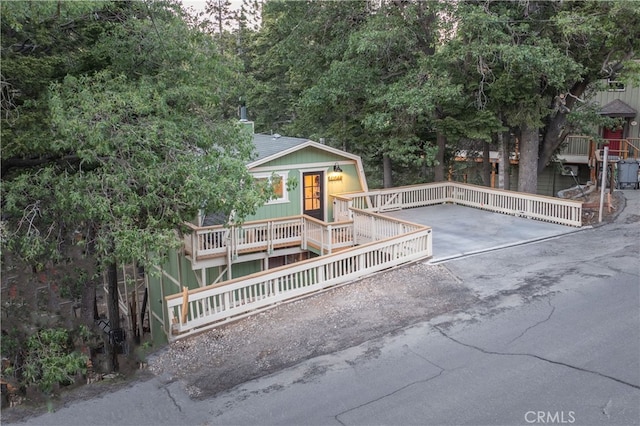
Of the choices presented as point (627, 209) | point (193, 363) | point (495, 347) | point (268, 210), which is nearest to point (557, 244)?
point (627, 209)

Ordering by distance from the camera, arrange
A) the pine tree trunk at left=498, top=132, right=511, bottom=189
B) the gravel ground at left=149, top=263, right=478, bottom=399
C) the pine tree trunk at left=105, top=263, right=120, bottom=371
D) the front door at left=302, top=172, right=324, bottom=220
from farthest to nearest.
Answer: the pine tree trunk at left=498, top=132, right=511, bottom=189
the front door at left=302, top=172, right=324, bottom=220
the pine tree trunk at left=105, top=263, right=120, bottom=371
the gravel ground at left=149, top=263, right=478, bottom=399

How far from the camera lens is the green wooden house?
14398mm

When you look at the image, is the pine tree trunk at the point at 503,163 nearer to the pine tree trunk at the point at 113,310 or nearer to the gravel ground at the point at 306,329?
the gravel ground at the point at 306,329

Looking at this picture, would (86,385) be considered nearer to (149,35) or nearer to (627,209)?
(149,35)

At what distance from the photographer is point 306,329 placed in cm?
945

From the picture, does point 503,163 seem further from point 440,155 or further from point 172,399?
point 172,399

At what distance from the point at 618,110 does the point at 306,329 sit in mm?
21400

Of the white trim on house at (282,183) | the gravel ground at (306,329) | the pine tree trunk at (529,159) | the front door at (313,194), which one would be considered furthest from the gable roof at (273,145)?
the pine tree trunk at (529,159)

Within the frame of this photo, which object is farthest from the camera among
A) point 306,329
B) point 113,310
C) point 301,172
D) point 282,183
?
point 301,172

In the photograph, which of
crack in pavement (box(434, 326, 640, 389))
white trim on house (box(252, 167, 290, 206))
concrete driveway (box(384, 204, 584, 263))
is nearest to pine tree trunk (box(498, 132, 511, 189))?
concrete driveway (box(384, 204, 584, 263))

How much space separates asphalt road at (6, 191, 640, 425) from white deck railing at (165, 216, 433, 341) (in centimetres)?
159

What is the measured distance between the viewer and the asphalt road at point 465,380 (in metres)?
6.50

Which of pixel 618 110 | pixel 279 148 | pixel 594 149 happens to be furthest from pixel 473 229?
pixel 618 110

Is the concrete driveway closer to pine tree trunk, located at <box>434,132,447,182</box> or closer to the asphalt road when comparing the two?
pine tree trunk, located at <box>434,132,447,182</box>
